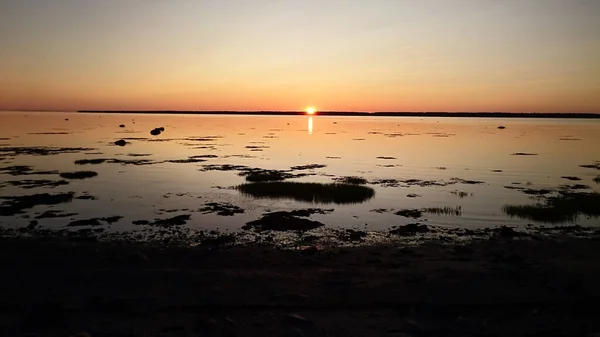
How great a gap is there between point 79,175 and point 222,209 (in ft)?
50.7

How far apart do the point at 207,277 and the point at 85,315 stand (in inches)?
123

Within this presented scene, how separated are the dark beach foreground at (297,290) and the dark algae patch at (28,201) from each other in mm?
6069

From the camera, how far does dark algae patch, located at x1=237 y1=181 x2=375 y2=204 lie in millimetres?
23969

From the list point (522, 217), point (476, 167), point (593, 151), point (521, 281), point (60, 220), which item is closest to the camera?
point (521, 281)

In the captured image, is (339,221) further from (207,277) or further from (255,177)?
(255,177)

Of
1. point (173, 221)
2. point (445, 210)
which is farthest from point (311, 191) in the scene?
point (173, 221)

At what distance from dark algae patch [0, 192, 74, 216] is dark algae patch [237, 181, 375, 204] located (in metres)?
9.67

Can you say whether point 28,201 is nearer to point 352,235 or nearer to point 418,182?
point 352,235

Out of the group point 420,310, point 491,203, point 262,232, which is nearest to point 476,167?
point 491,203

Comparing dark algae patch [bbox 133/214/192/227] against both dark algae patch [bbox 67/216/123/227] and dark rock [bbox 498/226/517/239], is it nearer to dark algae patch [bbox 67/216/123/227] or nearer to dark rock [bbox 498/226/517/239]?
dark algae patch [bbox 67/216/123/227]

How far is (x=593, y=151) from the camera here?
54.6 metres

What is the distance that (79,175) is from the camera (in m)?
30.6

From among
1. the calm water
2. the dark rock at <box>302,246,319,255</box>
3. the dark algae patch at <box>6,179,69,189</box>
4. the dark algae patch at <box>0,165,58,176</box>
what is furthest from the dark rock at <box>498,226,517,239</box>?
the dark algae patch at <box>0,165,58,176</box>

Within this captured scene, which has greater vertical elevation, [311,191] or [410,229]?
[311,191]
